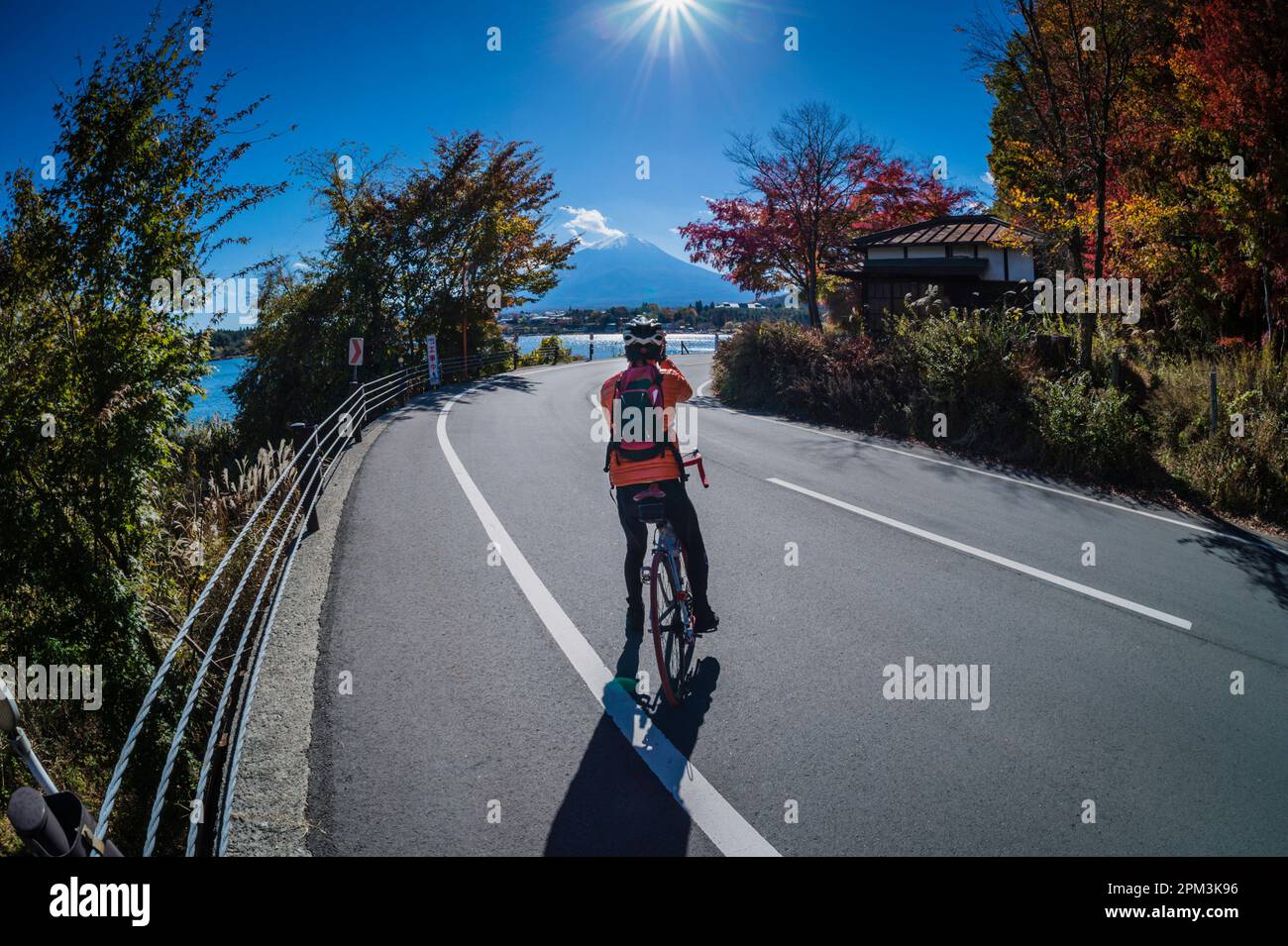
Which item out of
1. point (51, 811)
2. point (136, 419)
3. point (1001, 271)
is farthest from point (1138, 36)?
point (51, 811)

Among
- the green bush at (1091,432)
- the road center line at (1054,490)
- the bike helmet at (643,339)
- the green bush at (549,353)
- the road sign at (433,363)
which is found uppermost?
the green bush at (549,353)

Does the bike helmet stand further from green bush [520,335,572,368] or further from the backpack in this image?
green bush [520,335,572,368]

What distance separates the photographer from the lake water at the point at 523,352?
33.4 feet

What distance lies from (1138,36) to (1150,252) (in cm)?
381

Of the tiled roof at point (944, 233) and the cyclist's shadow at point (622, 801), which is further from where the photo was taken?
the tiled roof at point (944, 233)

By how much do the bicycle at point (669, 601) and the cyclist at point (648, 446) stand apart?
3.3 inches

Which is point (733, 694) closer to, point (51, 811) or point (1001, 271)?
point (51, 811)

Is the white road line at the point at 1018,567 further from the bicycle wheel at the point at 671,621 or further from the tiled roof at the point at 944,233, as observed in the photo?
the tiled roof at the point at 944,233

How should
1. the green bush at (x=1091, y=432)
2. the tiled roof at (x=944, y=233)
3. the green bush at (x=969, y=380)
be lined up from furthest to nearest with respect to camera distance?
the tiled roof at (x=944, y=233) < the green bush at (x=969, y=380) < the green bush at (x=1091, y=432)

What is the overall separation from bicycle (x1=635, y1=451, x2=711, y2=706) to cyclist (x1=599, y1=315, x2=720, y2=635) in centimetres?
8

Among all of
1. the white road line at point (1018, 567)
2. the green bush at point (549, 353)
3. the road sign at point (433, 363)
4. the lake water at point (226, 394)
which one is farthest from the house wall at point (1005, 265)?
the lake water at point (226, 394)

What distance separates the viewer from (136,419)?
6402 millimetres

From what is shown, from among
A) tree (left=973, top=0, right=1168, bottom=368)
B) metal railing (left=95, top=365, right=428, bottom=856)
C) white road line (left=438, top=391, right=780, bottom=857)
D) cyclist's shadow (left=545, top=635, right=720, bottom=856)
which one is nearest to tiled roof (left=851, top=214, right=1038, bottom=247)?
tree (left=973, top=0, right=1168, bottom=368)

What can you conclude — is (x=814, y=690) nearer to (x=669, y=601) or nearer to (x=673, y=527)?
(x=669, y=601)
